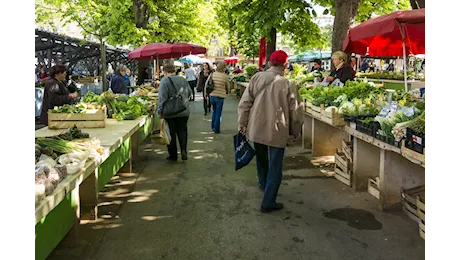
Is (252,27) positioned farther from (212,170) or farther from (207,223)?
(207,223)

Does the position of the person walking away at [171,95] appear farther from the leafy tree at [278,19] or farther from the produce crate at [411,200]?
the leafy tree at [278,19]

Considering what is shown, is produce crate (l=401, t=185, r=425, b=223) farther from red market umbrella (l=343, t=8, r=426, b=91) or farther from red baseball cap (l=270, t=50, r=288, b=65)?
red market umbrella (l=343, t=8, r=426, b=91)

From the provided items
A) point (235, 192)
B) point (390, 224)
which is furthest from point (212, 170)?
point (390, 224)

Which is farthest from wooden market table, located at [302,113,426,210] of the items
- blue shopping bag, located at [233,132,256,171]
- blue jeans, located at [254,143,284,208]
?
blue shopping bag, located at [233,132,256,171]

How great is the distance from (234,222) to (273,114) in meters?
1.30

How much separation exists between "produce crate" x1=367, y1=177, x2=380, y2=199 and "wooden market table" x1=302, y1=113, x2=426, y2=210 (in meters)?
0.14

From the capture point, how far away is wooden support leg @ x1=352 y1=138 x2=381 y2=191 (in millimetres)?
6250

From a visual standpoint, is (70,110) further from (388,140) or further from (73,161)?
(388,140)

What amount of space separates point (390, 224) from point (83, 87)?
53.5 feet

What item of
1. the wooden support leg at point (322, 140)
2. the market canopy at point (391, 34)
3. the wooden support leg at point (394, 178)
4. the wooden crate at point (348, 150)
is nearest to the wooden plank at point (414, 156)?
the wooden support leg at point (394, 178)

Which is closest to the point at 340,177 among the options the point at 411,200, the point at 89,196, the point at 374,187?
the point at 374,187

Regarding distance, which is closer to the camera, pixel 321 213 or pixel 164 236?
pixel 164 236

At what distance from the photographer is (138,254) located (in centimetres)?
422

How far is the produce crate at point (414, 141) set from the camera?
4344 millimetres
